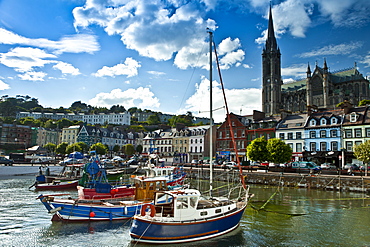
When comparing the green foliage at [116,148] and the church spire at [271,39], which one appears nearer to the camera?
the green foliage at [116,148]

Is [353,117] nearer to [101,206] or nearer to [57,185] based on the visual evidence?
[101,206]

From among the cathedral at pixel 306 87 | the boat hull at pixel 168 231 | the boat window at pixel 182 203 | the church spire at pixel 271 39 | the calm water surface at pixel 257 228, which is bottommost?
the calm water surface at pixel 257 228

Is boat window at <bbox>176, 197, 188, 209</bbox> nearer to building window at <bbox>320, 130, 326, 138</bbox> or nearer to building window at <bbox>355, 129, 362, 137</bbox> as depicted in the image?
building window at <bbox>355, 129, 362, 137</bbox>

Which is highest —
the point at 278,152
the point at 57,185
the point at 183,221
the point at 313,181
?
the point at 278,152

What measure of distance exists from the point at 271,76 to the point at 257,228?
132 m

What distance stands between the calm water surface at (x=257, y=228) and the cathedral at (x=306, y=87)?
93.2 metres

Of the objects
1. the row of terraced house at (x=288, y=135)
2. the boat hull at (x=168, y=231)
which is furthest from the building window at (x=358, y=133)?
the boat hull at (x=168, y=231)

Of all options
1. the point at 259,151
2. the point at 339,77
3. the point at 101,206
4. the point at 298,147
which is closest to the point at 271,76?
the point at 339,77

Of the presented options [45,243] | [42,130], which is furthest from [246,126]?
[42,130]

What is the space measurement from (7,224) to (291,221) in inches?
798

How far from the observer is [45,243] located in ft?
54.6

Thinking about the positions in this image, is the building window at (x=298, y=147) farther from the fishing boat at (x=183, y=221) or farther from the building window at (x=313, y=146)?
the fishing boat at (x=183, y=221)

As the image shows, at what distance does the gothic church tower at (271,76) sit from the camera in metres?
139

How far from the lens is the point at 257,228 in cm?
1991
